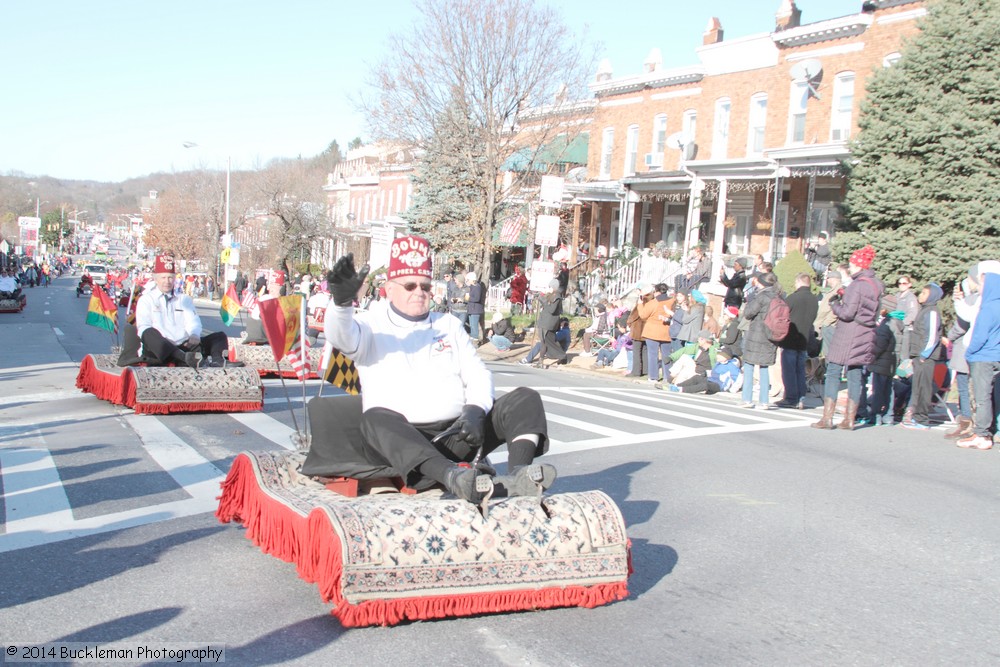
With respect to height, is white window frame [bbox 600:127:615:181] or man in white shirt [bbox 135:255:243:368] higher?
white window frame [bbox 600:127:615:181]

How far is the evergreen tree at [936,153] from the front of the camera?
1969cm

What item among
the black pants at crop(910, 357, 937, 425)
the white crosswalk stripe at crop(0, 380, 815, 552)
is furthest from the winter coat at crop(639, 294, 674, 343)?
the black pants at crop(910, 357, 937, 425)

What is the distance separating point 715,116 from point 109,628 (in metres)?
29.7

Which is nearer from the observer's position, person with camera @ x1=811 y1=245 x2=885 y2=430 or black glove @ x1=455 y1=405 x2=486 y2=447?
black glove @ x1=455 y1=405 x2=486 y2=447

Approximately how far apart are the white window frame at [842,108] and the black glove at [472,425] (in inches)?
944

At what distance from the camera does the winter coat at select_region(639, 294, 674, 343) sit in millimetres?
17625

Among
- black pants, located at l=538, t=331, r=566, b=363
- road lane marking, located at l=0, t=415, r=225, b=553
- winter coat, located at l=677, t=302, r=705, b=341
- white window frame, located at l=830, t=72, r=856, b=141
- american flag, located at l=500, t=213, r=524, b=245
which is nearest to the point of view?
road lane marking, located at l=0, t=415, r=225, b=553

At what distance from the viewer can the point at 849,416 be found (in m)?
12.1

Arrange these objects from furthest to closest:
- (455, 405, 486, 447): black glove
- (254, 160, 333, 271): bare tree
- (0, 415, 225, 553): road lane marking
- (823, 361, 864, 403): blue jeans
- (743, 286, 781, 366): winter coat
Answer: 1. (254, 160, 333, 271): bare tree
2. (743, 286, 781, 366): winter coat
3. (823, 361, 864, 403): blue jeans
4. (0, 415, 225, 553): road lane marking
5. (455, 405, 486, 447): black glove

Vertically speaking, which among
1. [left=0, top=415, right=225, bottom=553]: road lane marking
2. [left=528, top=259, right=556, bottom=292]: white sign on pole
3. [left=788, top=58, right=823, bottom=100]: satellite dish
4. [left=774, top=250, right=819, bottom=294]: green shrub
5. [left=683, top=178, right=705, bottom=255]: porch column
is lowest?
[left=0, top=415, right=225, bottom=553]: road lane marking

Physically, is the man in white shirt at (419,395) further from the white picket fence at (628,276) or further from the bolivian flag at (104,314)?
the white picket fence at (628,276)

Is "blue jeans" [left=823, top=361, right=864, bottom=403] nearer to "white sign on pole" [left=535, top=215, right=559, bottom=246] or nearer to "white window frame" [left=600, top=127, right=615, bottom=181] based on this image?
"white sign on pole" [left=535, top=215, right=559, bottom=246]

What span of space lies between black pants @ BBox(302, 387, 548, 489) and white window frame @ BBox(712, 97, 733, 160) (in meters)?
27.3

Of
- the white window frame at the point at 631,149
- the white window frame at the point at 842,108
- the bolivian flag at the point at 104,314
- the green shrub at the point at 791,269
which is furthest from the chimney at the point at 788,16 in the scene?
the bolivian flag at the point at 104,314
